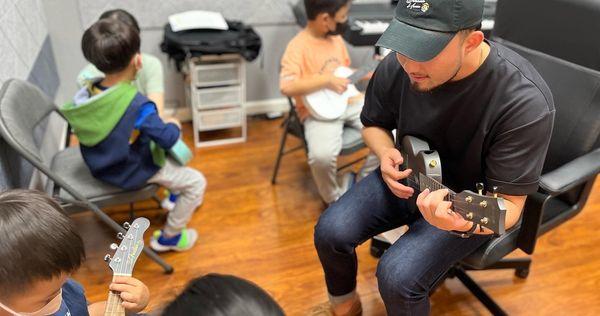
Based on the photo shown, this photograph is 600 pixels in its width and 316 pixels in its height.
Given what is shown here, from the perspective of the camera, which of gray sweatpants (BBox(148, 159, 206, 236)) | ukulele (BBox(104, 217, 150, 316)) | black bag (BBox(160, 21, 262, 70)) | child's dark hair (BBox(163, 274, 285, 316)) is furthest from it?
black bag (BBox(160, 21, 262, 70))

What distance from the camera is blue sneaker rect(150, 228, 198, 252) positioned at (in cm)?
199

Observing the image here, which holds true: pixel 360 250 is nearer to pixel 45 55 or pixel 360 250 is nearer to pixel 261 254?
pixel 261 254

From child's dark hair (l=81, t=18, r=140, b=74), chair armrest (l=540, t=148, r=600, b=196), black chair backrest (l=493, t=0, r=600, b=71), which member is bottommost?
chair armrest (l=540, t=148, r=600, b=196)

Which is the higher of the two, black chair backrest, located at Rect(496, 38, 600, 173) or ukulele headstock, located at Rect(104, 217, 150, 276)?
black chair backrest, located at Rect(496, 38, 600, 173)

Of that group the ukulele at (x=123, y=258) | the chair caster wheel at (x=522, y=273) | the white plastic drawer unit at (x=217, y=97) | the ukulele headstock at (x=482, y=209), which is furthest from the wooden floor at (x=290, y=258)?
the ukulele headstock at (x=482, y=209)

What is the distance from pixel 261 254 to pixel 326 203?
0.45 metres

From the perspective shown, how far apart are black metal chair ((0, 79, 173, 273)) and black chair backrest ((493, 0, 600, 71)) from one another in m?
1.43

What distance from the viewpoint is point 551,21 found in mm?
1521

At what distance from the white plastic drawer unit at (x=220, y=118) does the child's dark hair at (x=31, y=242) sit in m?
1.76

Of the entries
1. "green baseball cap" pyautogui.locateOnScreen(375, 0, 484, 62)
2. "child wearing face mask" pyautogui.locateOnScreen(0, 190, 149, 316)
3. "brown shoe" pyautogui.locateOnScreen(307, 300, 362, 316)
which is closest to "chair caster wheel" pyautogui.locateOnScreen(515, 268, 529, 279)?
"brown shoe" pyautogui.locateOnScreen(307, 300, 362, 316)

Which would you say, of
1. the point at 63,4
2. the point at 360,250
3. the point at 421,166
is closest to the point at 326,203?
the point at 360,250

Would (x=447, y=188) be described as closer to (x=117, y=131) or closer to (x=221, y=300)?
(x=221, y=300)

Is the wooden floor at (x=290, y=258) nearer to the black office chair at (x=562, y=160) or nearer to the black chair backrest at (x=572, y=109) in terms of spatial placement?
the black office chair at (x=562, y=160)

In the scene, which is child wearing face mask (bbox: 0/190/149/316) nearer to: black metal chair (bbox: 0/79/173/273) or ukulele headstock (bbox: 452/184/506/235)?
black metal chair (bbox: 0/79/173/273)
